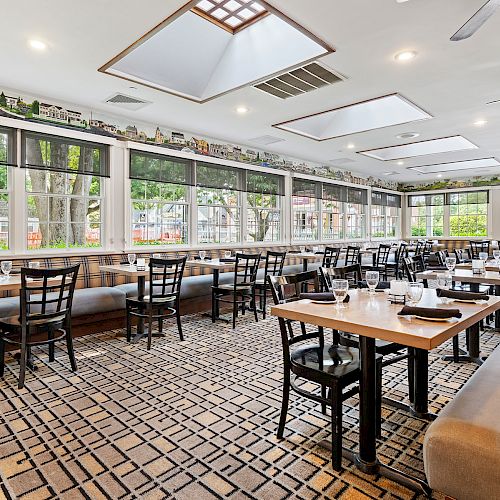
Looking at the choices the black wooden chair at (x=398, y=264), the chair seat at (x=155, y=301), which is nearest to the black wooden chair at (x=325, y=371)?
the chair seat at (x=155, y=301)

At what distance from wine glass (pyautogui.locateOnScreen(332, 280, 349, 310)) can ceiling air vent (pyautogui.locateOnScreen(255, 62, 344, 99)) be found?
2.57 metres

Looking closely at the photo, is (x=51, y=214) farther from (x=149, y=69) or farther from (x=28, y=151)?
(x=149, y=69)

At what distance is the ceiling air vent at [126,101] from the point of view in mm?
4797

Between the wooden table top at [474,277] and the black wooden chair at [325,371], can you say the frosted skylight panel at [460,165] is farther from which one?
the black wooden chair at [325,371]

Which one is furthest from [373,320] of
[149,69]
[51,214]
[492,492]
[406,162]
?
[406,162]

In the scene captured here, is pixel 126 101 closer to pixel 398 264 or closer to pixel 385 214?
pixel 398 264

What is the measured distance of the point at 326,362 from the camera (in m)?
2.19

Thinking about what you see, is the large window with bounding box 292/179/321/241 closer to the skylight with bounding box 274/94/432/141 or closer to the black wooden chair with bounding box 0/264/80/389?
the skylight with bounding box 274/94/432/141

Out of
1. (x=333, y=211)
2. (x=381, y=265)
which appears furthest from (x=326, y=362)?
(x=333, y=211)

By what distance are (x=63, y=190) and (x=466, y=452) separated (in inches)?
205

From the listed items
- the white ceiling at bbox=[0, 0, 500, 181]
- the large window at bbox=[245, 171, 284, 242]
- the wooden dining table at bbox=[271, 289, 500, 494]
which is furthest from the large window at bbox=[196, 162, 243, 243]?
the wooden dining table at bbox=[271, 289, 500, 494]

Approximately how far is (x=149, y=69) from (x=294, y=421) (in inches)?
148

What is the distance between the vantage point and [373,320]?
1856mm

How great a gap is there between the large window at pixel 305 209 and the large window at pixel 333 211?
288 millimetres
